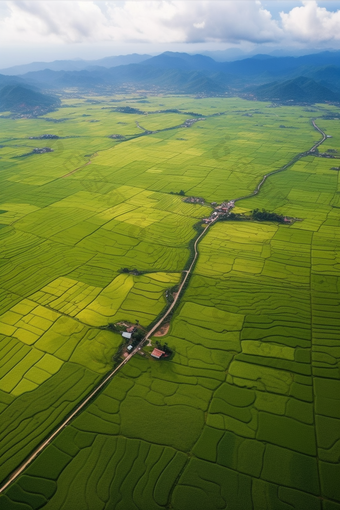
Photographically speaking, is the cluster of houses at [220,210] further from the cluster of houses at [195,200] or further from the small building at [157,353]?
the small building at [157,353]

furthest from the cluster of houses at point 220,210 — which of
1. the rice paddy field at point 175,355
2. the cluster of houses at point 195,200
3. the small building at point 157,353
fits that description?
the small building at point 157,353

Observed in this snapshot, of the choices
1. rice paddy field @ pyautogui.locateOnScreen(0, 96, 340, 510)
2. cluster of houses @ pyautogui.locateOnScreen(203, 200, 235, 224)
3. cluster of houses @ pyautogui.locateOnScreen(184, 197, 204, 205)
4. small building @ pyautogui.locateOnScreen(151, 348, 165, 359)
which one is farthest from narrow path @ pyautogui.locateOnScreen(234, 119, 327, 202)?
small building @ pyautogui.locateOnScreen(151, 348, 165, 359)

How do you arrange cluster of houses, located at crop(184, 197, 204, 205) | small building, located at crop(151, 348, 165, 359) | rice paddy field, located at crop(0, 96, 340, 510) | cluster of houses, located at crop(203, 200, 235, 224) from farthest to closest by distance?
1. cluster of houses, located at crop(184, 197, 204, 205)
2. cluster of houses, located at crop(203, 200, 235, 224)
3. small building, located at crop(151, 348, 165, 359)
4. rice paddy field, located at crop(0, 96, 340, 510)

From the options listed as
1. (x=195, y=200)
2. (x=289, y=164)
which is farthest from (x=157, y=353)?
(x=289, y=164)

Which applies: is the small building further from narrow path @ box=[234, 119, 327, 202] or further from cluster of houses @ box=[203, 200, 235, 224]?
narrow path @ box=[234, 119, 327, 202]

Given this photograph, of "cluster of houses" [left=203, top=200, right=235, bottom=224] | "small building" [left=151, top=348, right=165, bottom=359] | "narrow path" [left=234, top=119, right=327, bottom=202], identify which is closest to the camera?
"small building" [left=151, top=348, right=165, bottom=359]

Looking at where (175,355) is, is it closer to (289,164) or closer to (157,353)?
(157,353)

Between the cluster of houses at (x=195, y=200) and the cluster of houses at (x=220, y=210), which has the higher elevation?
the cluster of houses at (x=195, y=200)

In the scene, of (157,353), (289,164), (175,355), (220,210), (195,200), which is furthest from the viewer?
(289,164)
